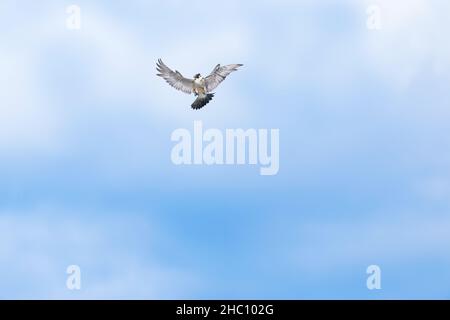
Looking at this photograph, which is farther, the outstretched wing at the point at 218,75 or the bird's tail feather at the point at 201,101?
the outstretched wing at the point at 218,75

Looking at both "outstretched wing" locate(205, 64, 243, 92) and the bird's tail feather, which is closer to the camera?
the bird's tail feather

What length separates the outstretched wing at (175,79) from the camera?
23312 millimetres

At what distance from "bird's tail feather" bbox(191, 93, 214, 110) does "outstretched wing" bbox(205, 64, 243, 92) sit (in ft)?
0.95

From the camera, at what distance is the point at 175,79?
933 inches

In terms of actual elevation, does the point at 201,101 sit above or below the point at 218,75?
below

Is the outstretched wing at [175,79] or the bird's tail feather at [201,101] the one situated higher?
the outstretched wing at [175,79]

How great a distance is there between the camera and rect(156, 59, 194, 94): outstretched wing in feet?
76.5

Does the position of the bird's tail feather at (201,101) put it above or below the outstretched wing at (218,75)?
below

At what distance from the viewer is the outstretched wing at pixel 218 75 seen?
23311 mm

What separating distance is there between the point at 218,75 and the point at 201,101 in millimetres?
929
